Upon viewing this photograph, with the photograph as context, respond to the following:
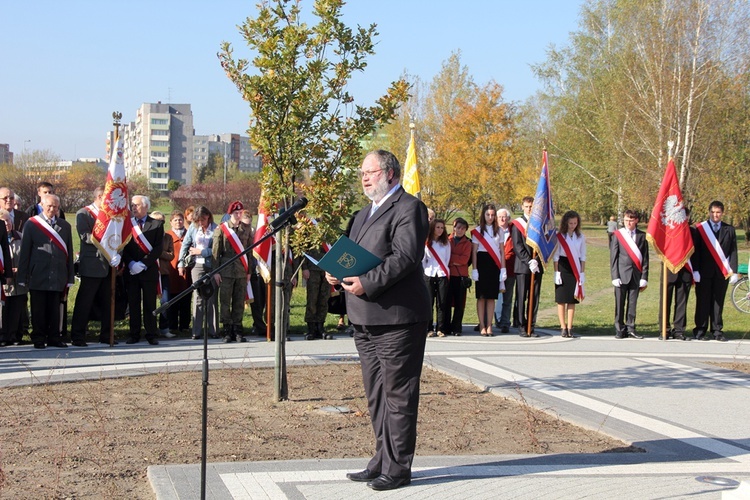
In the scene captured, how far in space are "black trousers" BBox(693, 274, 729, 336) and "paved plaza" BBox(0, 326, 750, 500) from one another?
0.57m

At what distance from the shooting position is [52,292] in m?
→ 12.6

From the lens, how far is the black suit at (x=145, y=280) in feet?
44.3

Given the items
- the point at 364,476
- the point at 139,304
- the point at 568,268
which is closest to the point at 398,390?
the point at 364,476

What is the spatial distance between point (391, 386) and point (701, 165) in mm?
39565

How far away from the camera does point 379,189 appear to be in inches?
241

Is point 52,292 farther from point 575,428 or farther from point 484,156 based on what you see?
point 484,156

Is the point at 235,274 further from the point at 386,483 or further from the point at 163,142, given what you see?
the point at 163,142

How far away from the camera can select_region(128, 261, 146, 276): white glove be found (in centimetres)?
1345

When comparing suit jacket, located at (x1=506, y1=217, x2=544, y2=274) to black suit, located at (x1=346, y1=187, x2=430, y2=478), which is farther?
suit jacket, located at (x1=506, y1=217, x2=544, y2=274)

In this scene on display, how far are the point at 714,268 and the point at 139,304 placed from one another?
374 inches

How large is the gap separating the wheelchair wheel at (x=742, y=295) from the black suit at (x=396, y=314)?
1539cm

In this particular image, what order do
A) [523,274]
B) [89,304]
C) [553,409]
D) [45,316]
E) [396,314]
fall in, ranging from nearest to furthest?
1. [396,314]
2. [553,409]
3. [45,316]
4. [89,304]
5. [523,274]

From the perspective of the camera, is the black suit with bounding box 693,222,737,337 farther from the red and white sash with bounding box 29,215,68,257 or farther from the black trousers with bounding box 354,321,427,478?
the black trousers with bounding box 354,321,427,478

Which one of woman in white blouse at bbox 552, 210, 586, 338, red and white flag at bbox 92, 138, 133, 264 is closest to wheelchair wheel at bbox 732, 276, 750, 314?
woman in white blouse at bbox 552, 210, 586, 338
